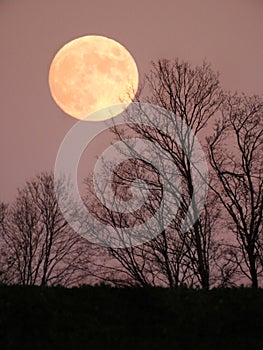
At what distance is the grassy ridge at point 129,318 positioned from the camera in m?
7.65

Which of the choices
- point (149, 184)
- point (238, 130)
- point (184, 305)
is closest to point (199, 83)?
point (238, 130)

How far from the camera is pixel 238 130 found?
67.7ft

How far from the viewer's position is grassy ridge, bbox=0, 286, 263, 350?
7648mm

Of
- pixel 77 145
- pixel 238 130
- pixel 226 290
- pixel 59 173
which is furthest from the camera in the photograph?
pixel 59 173

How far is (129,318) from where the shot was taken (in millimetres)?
8727

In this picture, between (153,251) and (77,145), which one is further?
(77,145)

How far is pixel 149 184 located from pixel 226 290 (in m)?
10.6

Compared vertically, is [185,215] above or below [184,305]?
above

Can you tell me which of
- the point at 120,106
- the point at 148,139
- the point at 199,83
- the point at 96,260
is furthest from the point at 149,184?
the point at 96,260

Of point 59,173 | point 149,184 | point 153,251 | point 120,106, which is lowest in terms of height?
point 153,251

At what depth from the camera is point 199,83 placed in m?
20.8

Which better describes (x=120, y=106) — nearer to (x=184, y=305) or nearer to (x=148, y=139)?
(x=148, y=139)

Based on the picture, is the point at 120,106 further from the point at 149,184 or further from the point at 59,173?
the point at 59,173

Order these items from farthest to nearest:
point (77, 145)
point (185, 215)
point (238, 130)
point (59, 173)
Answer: point (59, 173) → point (77, 145) → point (238, 130) → point (185, 215)
